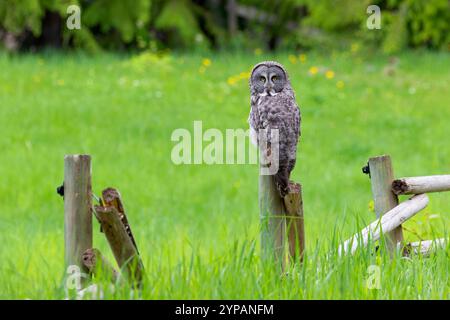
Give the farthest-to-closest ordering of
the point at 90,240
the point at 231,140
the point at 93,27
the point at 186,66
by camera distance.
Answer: the point at 93,27, the point at 186,66, the point at 231,140, the point at 90,240

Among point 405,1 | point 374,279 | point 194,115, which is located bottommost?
point 374,279

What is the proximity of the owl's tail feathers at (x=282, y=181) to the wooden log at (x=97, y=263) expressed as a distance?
38.3 inches

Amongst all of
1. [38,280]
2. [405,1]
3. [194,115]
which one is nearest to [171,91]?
[194,115]

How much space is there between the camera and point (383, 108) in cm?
1412

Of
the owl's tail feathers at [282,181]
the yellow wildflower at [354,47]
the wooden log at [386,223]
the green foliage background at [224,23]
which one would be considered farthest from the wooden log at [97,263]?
the yellow wildflower at [354,47]

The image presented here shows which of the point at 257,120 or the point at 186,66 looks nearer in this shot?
the point at 257,120

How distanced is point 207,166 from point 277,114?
6.47 meters

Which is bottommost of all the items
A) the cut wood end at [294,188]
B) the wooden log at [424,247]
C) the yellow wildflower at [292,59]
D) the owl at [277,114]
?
the wooden log at [424,247]

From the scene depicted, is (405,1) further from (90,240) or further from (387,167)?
(90,240)

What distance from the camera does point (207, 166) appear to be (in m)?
11.4

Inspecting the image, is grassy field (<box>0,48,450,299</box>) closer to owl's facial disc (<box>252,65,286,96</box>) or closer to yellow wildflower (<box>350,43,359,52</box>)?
yellow wildflower (<box>350,43,359,52</box>)

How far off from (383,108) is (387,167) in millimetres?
8677

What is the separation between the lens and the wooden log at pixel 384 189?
5.59m

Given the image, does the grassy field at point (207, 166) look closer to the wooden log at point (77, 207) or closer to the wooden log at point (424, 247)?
the wooden log at point (424, 247)
